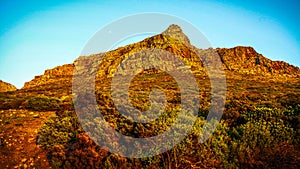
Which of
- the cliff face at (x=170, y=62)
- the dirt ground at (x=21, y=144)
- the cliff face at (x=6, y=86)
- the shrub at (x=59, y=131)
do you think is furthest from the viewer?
the cliff face at (x=170, y=62)

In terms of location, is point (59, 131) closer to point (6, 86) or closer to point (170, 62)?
point (170, 62)

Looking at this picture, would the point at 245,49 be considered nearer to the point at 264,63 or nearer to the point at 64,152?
the point at 264,63

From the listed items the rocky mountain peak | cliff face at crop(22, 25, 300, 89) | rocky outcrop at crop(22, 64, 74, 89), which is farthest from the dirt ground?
the rocky mountain peak

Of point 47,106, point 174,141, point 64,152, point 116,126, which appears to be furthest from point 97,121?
point 47,106

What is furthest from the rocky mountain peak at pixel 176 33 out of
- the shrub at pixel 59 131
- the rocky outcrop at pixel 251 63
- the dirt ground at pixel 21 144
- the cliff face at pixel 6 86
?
the shrub at pixel 59 131

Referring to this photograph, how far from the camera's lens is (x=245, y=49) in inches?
5153

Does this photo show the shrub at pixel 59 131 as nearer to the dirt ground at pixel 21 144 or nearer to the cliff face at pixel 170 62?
the dirt ground at pixel 21 144

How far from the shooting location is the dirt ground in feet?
37.3

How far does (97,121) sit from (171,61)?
78.6 m

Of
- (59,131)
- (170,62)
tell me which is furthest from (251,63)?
(59,131)

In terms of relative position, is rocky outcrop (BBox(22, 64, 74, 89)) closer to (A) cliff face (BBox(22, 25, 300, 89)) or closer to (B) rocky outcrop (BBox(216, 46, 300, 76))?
(A) cliff face (BBox(22, 25, 300, 89))

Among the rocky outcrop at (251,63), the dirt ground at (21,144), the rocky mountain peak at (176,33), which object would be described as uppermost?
the rocky mountain peak at (176,33)

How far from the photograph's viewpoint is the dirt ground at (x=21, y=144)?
37.3ft

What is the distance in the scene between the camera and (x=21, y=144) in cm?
1306
